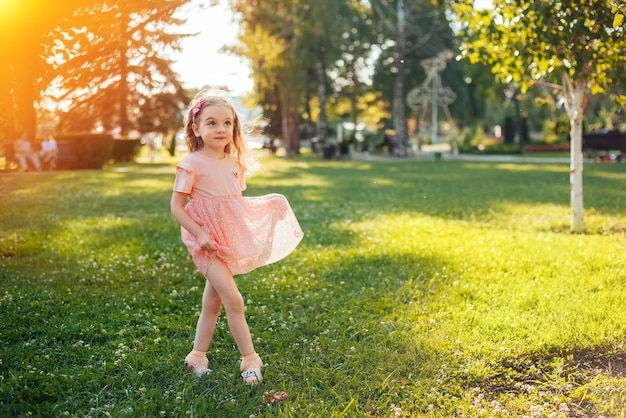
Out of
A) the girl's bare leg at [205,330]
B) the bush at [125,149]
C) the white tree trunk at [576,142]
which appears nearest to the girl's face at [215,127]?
the girl's bare leg at [205,330]

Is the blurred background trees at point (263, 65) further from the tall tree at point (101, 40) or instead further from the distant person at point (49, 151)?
the distant person at point (49, 151)

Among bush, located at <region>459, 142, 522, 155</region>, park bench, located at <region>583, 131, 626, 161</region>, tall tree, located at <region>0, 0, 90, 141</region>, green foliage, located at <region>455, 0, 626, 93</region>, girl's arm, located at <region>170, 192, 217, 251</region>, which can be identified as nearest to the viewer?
girl's arm, located at <region>170, 192, 217, 251</region>

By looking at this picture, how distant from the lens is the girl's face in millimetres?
4336

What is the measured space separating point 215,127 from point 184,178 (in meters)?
0.40

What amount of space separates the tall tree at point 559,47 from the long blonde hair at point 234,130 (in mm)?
5226

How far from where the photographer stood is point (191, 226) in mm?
4191

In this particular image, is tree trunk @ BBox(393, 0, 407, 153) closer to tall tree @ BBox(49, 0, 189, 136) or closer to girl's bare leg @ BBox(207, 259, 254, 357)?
tall tree @ BBox(49, 0, 189, 136)

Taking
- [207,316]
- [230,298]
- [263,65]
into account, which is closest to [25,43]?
[207,316]

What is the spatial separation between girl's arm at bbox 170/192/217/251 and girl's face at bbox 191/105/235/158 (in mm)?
427

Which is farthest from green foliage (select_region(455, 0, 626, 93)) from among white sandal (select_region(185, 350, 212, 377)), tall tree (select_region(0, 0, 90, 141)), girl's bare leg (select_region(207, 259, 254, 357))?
white sandal (select_region(185, 350, 212, 377))

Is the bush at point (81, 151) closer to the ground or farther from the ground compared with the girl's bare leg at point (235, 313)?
farther from the ground

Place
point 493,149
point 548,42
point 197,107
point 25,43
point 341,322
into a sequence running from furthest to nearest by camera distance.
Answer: point 493,149
point 548,42
point 25,43
point 341,322
point 197,107

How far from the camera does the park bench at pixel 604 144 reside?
28469 millimetres

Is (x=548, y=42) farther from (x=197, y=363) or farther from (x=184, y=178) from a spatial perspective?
(x=197, y=363)
